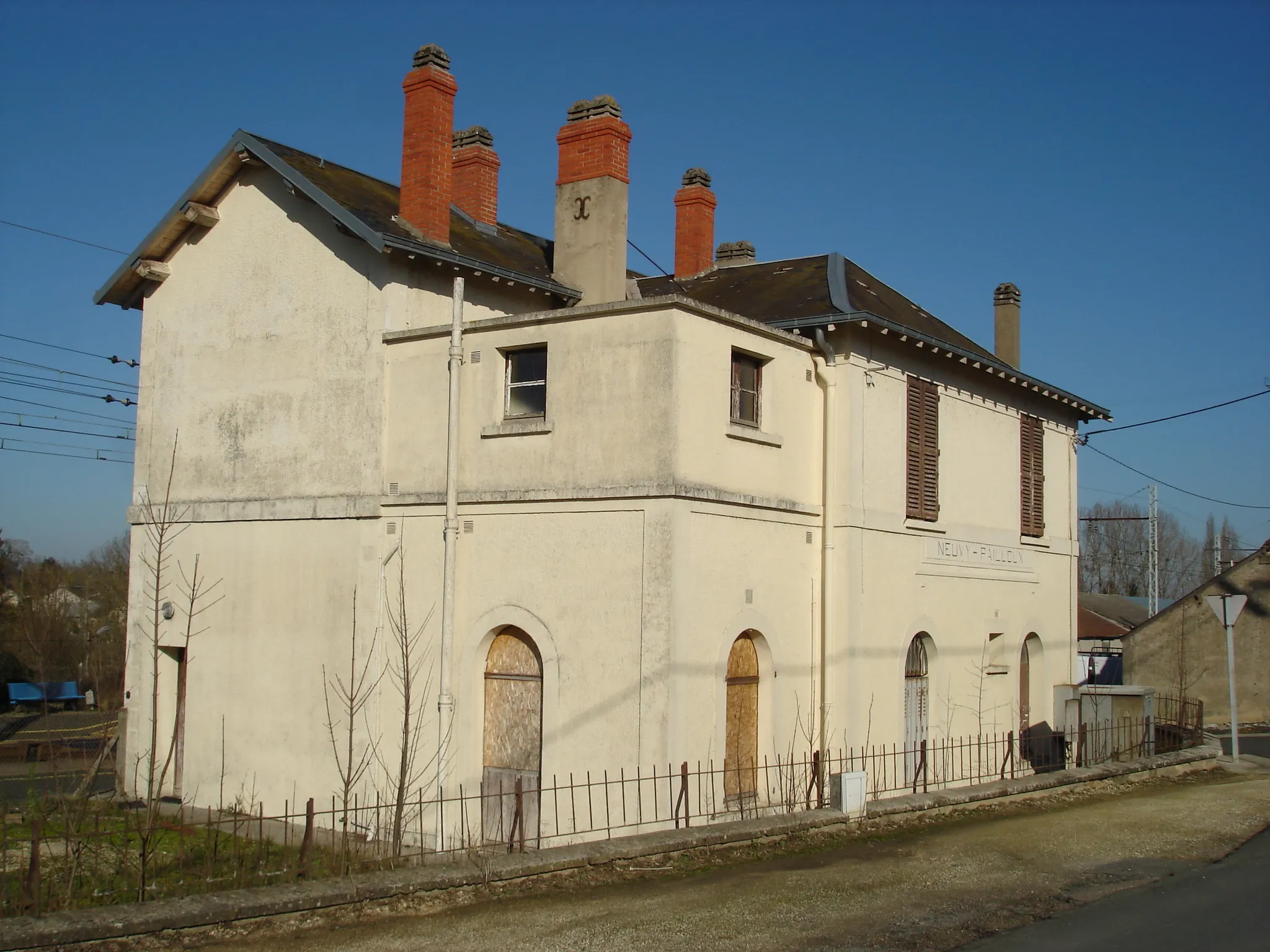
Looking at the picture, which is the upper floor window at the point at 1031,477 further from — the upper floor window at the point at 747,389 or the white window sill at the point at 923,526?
the upper floor window at the point at 747,389

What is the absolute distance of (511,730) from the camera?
45.0ft

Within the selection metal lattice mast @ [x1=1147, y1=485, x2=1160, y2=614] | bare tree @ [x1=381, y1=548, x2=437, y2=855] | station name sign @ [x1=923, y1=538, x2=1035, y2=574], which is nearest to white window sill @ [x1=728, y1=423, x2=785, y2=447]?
station name sign @ [x1=923, y1=538, x2=1035, y2=574]

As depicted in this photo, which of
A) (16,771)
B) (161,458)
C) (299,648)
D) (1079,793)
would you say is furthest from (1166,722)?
(16,771)

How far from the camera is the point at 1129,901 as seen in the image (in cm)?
938

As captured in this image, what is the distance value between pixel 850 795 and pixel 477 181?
12.3 metres

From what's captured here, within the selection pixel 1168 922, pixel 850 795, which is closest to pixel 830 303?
pixel 850 795

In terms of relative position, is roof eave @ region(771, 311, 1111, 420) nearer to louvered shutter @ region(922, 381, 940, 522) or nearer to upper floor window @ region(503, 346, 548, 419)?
louvered shutter @ region(922, 381, 940, 522)

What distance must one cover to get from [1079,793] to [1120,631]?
33844 millimetres

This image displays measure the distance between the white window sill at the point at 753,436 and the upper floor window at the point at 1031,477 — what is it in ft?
22.3

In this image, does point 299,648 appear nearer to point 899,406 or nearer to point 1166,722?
point 899,406

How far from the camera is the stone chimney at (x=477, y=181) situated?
19859mm

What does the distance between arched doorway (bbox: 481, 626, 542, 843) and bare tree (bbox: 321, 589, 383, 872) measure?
5.16ft

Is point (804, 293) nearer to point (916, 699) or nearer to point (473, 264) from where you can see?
point (473, 264)

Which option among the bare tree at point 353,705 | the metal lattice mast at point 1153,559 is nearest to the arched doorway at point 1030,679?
the bare tree at point 353,705
